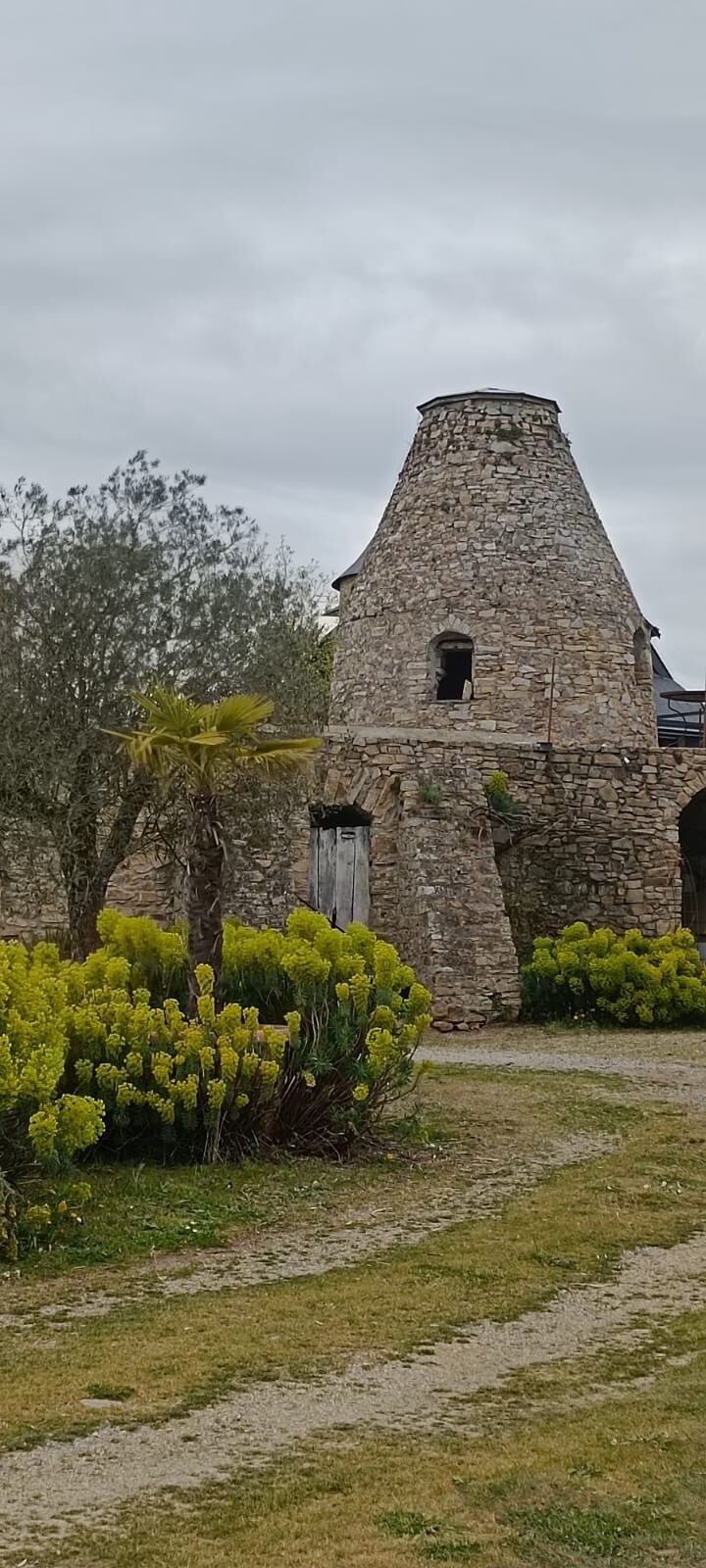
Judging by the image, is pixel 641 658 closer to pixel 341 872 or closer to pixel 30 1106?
pixel 341 872

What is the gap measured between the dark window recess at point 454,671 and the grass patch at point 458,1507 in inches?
611

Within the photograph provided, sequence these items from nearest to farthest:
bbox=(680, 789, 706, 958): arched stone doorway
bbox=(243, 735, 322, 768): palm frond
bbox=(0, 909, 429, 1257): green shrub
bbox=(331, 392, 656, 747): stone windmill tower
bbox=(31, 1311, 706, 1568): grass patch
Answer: bbox=(31, 1311, 706, 1568): grass patch
bbox=(0, 909, 429, 1257): green shrub
bbox=(243, 735, 322, 768): palm frond
bbox=(331, 392, 656, 747): stone windmill tower
bbox=(680, 789, 706, 958): arched stone doorway

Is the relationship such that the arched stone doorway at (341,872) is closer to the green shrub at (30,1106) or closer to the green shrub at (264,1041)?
the green shrub at (264,1041)

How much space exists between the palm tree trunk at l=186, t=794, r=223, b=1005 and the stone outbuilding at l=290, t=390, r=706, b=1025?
6328mm

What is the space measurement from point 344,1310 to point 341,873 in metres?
11.4

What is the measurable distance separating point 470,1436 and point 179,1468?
2.81 ft

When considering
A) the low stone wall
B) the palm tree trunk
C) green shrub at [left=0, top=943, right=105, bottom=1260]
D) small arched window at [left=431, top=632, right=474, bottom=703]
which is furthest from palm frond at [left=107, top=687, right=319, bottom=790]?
small arched window at [left=431, top=632, right=474, bottom=703]

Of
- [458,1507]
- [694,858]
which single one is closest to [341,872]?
[694,858]

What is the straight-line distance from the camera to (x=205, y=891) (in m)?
9.52

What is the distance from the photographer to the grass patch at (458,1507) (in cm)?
361

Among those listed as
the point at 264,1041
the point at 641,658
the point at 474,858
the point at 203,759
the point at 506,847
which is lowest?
the point at 264,1041

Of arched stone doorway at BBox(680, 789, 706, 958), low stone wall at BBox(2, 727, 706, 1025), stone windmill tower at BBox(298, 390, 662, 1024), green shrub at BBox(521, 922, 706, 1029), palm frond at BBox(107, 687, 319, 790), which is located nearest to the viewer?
palm frond at BBox(107, 687, 319, 790)

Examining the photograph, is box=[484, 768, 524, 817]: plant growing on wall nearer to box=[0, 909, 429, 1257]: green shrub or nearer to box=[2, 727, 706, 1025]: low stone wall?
box=[2, 727, 706, 1025]: low stone wall

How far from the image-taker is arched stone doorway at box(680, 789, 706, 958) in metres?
22.9
